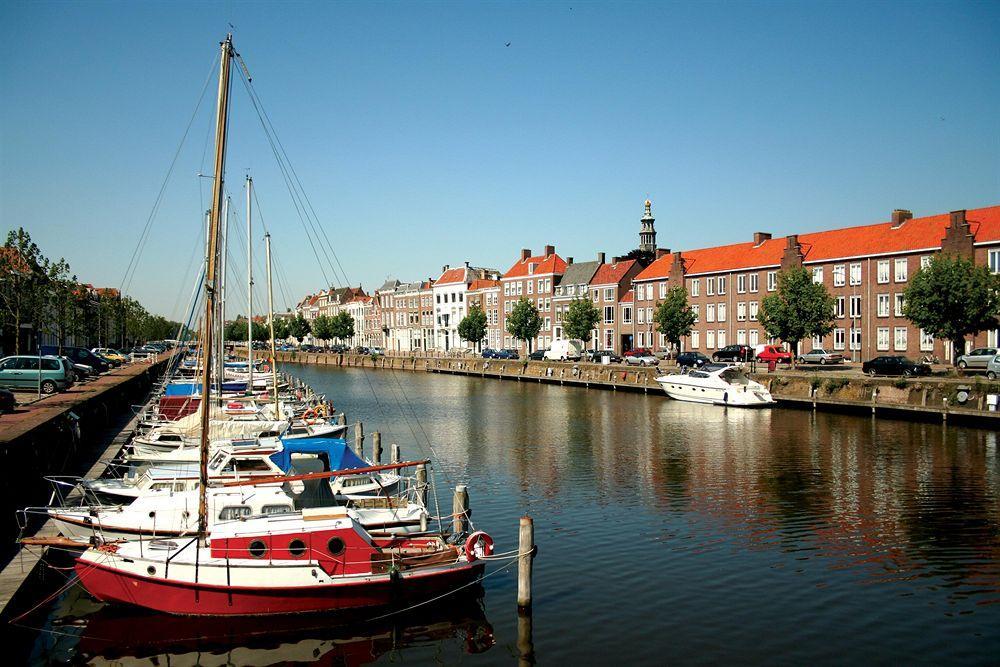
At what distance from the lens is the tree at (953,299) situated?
175 feet

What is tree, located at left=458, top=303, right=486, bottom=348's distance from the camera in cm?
12256

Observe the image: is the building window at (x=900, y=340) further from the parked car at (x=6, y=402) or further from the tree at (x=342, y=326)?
the tree at (x=342, y=326)

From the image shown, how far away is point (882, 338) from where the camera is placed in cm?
6969

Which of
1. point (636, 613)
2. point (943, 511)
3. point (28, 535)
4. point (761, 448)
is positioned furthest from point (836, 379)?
point (28, 535)

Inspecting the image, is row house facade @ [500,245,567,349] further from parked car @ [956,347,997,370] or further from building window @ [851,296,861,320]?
parked car @ [956,347,997,370]

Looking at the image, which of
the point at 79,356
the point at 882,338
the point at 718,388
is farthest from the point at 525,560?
the point at 882,338

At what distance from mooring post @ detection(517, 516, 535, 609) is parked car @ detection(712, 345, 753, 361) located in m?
63.4

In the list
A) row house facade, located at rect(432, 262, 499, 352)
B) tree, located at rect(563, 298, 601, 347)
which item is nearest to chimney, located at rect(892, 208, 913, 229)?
tree, located at rect(563, 298, 601, 347)

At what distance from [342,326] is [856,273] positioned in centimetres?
12458

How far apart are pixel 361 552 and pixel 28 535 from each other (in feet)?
31.2

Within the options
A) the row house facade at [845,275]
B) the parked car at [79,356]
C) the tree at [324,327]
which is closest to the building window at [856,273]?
the row house facade at [845,275]

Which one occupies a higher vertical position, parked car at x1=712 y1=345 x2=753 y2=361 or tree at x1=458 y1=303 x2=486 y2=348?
tree at x1=458 y1=303 x2=486 y2=348

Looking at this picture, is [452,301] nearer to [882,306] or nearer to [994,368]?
[882,306]

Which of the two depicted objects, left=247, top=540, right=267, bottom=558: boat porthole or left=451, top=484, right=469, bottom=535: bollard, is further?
left=451, top=484, right=469, bottom=535: bollard
